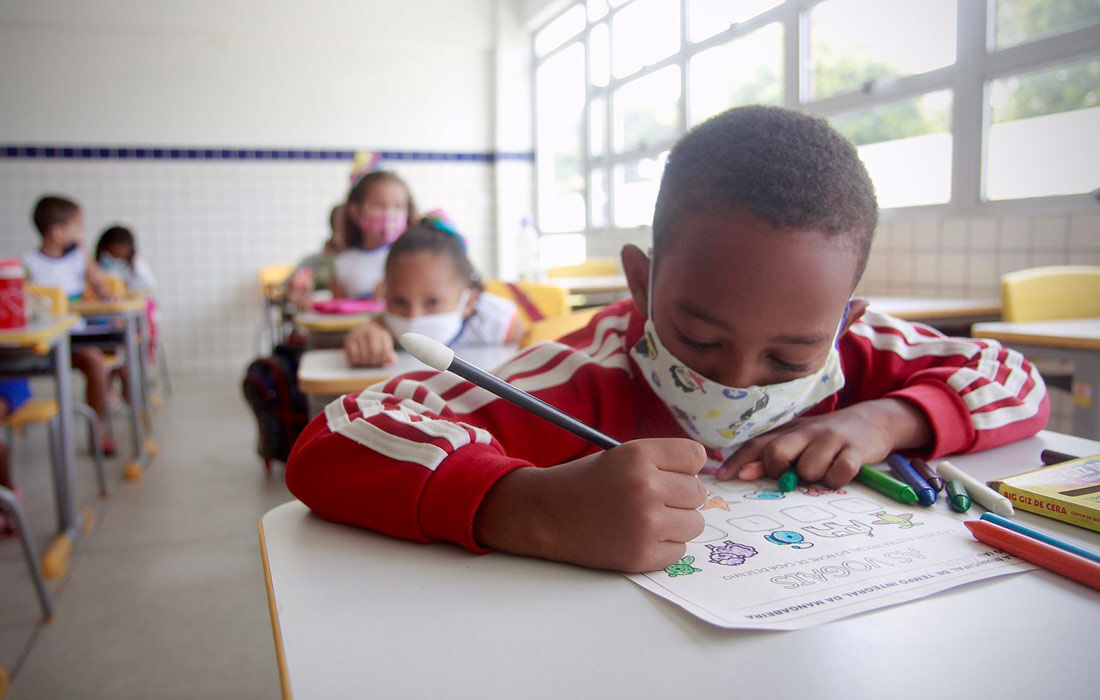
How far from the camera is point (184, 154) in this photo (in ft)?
20.2

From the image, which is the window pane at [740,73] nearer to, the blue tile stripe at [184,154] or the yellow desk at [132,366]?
the blue tile stripe at [184,154]

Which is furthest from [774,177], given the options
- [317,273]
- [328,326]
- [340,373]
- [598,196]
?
[598,196]

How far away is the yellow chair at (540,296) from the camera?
2.38 m

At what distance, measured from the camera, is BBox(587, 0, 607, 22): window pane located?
5868 millimetres

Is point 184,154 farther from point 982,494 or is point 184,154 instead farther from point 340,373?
point 982,494

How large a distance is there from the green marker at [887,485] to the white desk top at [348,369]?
2.54 feet

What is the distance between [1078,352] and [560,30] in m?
5.64

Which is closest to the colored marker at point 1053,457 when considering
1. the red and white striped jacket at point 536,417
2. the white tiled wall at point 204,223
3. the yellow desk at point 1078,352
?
the red and white striped jacket at point 536,417

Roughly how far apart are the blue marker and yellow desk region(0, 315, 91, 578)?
2305 mm

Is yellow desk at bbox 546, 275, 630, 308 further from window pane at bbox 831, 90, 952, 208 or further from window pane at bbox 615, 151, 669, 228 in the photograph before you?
window pane at bbox 615, 151, 669, 228

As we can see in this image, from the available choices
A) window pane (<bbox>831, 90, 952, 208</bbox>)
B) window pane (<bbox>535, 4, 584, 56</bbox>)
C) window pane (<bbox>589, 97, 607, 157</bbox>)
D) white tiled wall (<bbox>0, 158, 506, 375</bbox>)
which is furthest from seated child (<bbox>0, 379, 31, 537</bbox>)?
window pane (<bbox>535, 4, 584, 56</bbox>)

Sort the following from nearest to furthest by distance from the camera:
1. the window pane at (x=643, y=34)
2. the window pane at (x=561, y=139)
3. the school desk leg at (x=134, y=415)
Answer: the school desk leg at (x=134, y=415) → the window pane at (x=643, y=34) → the window pane at (x=561, y=139)

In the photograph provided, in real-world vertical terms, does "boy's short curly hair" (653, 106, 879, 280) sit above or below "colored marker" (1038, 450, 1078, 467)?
above

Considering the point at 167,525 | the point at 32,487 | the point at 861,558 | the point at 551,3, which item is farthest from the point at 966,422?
the point at 551,3
